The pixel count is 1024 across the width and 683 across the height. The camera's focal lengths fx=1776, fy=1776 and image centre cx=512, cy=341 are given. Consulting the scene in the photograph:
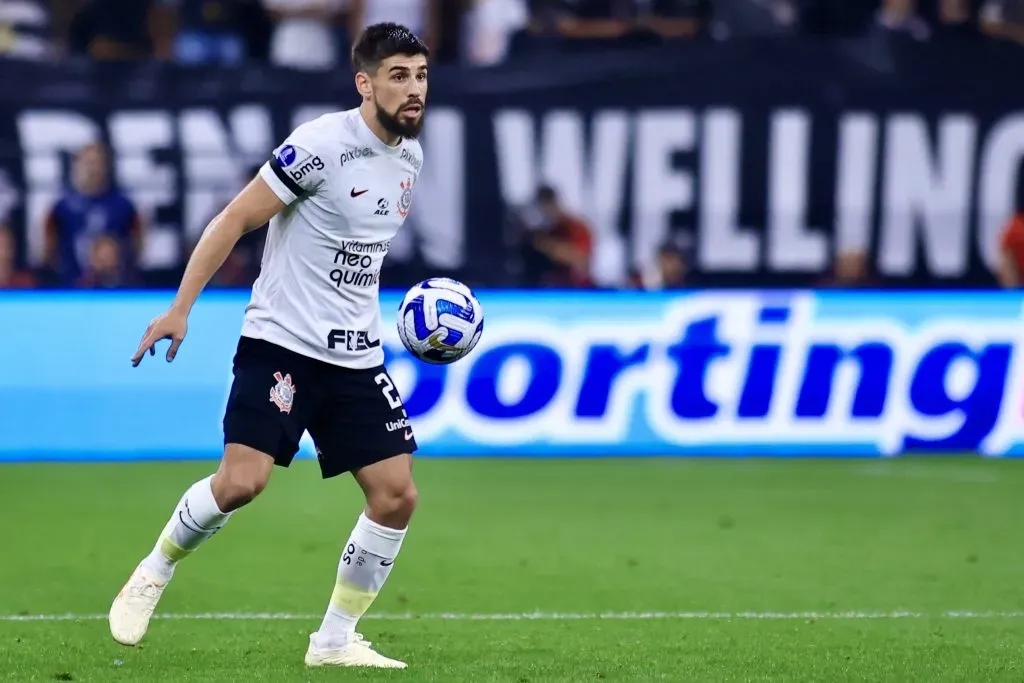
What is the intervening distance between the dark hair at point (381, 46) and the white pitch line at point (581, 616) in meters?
2.47

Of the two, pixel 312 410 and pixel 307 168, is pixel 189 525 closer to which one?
pixel 312 410

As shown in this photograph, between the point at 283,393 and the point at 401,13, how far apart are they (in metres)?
10.8

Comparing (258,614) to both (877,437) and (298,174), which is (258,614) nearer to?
(298,174)

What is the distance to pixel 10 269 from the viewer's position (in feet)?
49.7

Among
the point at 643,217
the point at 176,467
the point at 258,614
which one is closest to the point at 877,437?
the point at 643,217

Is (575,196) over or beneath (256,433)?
beneath

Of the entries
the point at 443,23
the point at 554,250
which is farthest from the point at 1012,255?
the point at 443,23

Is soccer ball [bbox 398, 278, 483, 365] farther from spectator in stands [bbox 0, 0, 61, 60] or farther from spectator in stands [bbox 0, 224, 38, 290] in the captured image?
spectator in stands [bbox 0, 0, 61, 60]

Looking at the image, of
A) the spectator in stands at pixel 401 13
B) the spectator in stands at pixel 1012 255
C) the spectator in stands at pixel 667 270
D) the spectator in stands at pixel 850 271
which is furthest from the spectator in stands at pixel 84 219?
the spectator in stands at pixel 1012 255

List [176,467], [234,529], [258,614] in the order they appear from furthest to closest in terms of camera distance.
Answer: [176,467]
[234,529]
[258,614]

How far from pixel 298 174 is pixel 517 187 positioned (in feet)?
31.5

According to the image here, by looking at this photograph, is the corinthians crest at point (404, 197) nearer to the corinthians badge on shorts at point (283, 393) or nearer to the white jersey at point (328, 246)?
the white jersey at point (328, 246)

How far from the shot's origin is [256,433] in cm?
617

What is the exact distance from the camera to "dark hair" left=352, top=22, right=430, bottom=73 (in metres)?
Result: 6.22
